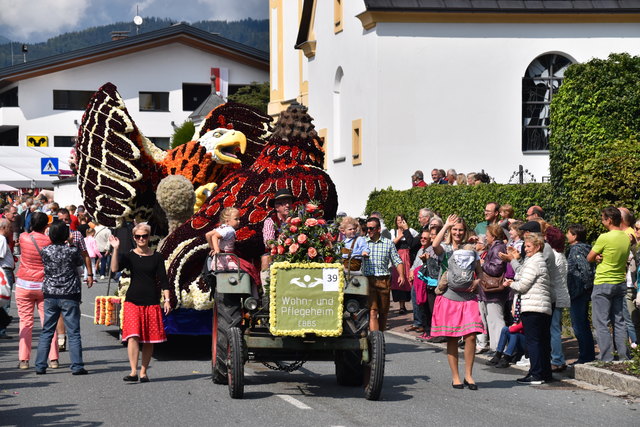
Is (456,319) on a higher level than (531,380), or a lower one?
→ higher

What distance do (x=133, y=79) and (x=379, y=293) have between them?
5660 centimetres

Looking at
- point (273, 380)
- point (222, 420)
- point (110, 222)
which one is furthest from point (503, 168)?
point (222, 420)

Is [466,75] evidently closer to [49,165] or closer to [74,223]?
[74,223]

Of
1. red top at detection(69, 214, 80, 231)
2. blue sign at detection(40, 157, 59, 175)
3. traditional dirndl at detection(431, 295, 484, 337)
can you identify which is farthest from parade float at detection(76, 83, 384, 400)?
blue sign at detection(40, 157, 59, 175)

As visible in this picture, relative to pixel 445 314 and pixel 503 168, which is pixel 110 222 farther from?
pixel 503 168

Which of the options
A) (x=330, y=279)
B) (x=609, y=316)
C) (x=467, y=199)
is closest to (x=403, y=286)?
(x=467, y=199)

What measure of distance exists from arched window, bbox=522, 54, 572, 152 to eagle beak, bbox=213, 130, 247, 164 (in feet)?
58.1

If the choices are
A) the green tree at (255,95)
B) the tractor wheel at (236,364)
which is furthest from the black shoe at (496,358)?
the green tree at (255,95)

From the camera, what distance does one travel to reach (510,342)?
13.8 metres

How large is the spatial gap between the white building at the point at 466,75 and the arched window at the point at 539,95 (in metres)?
0.03

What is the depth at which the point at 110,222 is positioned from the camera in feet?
51.9

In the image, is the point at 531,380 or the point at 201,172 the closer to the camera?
the point at 531,380

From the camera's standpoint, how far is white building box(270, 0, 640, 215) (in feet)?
103

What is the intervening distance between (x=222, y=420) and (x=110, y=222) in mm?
6507
